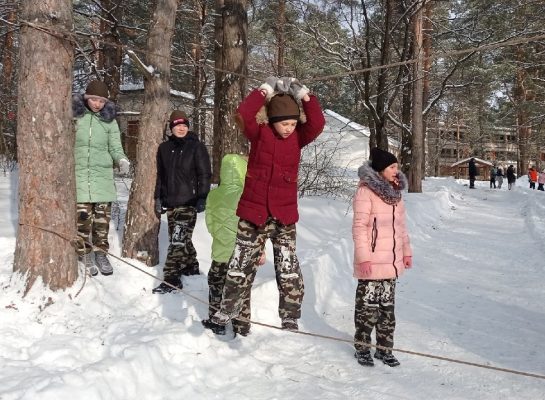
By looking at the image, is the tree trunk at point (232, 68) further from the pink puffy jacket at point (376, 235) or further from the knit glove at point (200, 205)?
the pink puffy jacket at point (376, 235)

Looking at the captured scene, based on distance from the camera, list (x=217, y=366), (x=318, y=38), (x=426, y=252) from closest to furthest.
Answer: (x=217, y=366) < (x=426, y=252) < (x=318, y=38)

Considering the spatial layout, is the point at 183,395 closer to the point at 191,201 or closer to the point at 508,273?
the point at 191,201

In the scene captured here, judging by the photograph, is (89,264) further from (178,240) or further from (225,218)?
(225,218)

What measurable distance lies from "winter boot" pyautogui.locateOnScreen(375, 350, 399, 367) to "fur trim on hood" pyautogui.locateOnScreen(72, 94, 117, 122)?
3.49 m

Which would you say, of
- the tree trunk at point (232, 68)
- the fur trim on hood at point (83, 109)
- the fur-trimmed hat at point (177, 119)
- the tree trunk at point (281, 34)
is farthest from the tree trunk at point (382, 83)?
the fur trim on hood at point (83, 109)

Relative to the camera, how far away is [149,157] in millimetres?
5375

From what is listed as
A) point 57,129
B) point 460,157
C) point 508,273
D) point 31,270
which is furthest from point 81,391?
point 460,157

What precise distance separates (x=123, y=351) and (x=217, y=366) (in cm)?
69

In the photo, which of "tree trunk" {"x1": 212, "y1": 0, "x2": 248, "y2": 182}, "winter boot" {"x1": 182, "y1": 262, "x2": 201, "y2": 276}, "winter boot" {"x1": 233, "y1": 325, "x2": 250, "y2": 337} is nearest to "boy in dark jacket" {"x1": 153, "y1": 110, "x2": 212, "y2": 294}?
"winter boot" {"x1": 182, "y1": 262, "x2": 201, "y2": 276}

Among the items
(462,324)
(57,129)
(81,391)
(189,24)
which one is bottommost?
(462,324)

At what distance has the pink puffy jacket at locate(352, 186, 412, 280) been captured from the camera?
12.7 ft

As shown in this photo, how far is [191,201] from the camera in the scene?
4770 millimetres

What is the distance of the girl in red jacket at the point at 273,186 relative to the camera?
3.41m

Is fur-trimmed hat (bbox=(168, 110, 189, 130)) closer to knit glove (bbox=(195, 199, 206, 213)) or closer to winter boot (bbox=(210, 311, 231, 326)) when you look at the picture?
knit glove (bbox=(195, 199, 206, 213))
